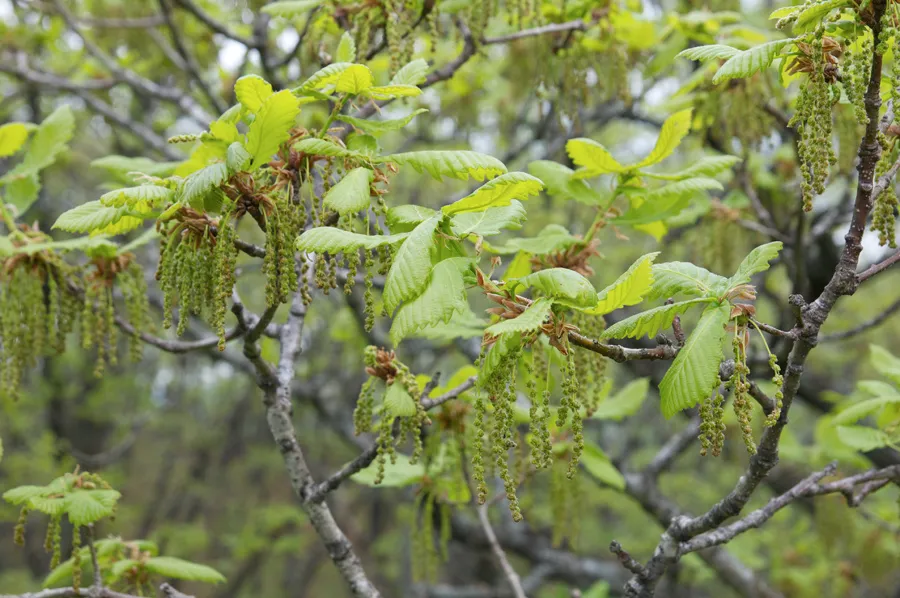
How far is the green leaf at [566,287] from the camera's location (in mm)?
1410

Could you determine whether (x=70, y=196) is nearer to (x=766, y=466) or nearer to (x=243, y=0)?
(x=243, y=0)

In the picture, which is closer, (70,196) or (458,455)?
(458,455)

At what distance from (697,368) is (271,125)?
1.03m

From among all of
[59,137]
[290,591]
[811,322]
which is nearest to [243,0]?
[59,137]

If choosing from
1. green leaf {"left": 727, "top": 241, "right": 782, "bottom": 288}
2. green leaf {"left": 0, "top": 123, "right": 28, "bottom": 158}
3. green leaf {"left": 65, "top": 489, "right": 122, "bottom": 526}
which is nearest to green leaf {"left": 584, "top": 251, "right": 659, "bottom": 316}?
green leaf {"left": 727, "top": 241, "right": 782, "bottom": 288}

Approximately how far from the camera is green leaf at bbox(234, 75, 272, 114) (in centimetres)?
165

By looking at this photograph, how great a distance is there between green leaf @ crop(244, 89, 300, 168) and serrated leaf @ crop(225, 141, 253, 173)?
0.02 meters

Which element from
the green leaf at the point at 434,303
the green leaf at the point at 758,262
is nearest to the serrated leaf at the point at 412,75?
the green leaf at the point at 434,303

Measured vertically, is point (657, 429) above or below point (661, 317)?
below

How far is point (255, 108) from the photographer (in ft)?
5.64

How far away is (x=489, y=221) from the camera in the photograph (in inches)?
65.8

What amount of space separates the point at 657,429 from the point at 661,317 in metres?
9.73

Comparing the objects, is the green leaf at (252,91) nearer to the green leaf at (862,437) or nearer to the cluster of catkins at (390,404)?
the cluster of catkins at (390,404)

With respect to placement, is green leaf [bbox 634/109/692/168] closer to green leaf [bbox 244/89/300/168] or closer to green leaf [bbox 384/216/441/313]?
green leaf [bbox 384/216/441/313]
